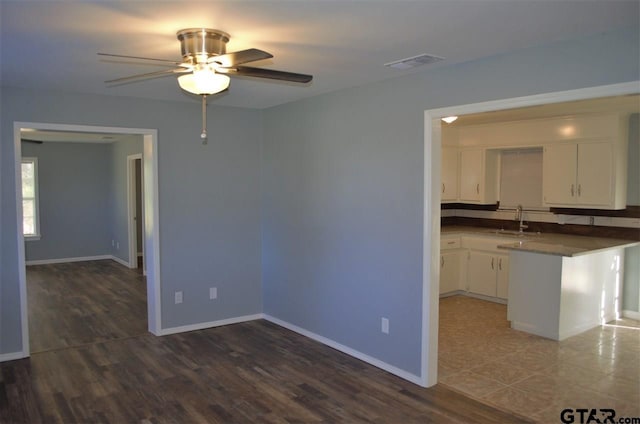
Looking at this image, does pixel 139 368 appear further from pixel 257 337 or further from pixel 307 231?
pixel 307 231

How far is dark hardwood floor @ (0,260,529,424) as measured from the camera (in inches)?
130

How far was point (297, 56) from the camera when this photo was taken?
321 centimetres

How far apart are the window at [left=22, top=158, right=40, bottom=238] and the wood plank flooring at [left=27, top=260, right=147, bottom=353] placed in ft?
2.41

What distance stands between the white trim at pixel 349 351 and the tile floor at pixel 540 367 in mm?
269

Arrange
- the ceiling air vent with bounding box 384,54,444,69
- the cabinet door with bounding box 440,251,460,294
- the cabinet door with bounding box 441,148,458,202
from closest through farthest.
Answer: the ceiling air vent with bounding box 384,54,444,69, the cabinet door with bounding box 440,251,460,294, the cabinet door with bounding box 441,148,458,202

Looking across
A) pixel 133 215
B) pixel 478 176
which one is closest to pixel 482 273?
pixel 478 176

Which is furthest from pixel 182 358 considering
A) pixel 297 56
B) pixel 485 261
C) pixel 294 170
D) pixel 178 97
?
A: pixel 485 261

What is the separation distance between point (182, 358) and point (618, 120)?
5294 millimetres

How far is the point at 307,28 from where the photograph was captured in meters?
2.63

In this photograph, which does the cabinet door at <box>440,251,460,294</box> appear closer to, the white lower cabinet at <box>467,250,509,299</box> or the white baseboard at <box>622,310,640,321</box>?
the white lower cabinet at <box>467,250,509,299</box>

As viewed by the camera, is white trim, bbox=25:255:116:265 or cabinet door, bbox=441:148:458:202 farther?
white trim, bbox=25:255:116:265

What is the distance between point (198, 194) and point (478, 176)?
3.89 m

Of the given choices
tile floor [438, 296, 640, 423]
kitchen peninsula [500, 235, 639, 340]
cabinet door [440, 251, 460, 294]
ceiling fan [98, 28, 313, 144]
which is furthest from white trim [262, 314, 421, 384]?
ceiling fan [98, 28, 313, 144]

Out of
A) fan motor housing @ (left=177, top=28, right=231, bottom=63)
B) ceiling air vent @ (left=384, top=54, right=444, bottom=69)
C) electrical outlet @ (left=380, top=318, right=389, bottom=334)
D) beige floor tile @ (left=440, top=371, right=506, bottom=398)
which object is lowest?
beige floor tile @ (left=440, top=371, right=506, bottom=398)
